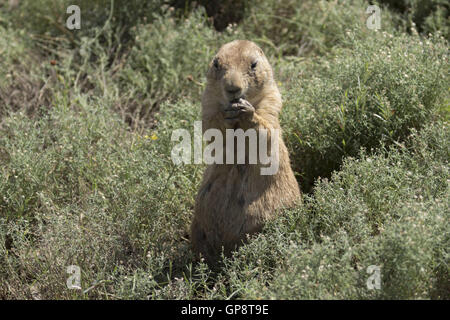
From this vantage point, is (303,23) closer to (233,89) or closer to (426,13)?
(426,13)

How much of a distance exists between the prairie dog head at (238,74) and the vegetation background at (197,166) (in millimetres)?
788

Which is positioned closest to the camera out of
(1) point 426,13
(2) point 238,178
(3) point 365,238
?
(3) point 365,238

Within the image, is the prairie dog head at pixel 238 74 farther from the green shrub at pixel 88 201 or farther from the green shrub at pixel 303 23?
the green shrub at pixel 303 23

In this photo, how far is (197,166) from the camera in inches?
187

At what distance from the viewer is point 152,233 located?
417cm

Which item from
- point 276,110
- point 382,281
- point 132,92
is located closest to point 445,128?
point 276,110

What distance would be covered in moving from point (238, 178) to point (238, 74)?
26.0 inches

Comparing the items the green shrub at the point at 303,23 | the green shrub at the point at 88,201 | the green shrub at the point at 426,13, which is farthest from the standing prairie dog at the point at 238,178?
the green shrub at the point at 426,13

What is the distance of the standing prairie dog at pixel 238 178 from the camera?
3814 millimetres

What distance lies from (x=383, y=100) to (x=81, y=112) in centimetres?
247

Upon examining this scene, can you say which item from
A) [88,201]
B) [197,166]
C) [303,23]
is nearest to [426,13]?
[303,23]

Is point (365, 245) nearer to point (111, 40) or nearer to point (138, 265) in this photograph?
point (138, 265)

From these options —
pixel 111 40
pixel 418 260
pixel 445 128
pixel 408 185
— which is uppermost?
pixel 111 40

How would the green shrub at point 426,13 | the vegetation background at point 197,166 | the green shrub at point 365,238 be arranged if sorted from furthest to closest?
the green shrub at point 426,13 < the vegetation background at point 197,166 < the green shrub at point 365,238
